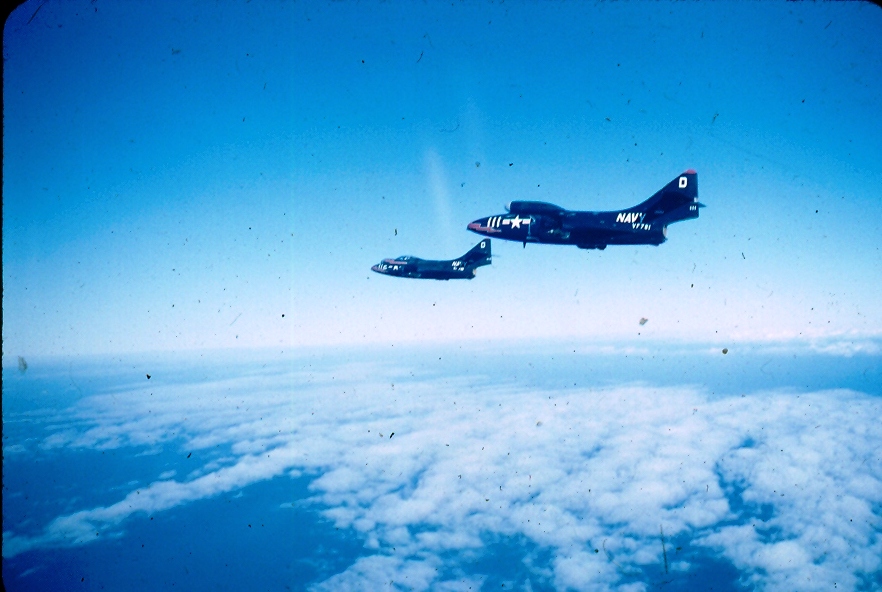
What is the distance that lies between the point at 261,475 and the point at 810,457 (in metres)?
126

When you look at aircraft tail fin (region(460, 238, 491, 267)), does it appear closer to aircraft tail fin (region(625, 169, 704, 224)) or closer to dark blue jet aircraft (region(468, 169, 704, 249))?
dark blue jet aircraft (region(468, 169, 704, 249))

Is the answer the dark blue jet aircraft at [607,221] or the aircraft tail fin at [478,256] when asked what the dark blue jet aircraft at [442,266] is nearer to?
the aircraft tail fin at [478,256]

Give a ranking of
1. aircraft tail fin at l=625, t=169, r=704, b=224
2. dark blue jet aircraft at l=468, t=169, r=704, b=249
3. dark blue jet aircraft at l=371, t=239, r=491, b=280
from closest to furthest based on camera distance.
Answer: aircraft tail fin at l=625, t=169, r=704, b=224 → dark blue jet aircraft at l=468, t=169, r=704, b=249 → dark blue jet aircraft at l=371, t=239, r=491, b=280

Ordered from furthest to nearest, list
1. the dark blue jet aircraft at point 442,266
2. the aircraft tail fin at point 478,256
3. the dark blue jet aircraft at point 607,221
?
the dark blue jet aircraft at point 442,266 → the aircraft tail fin at point 478,256 → the dark blue jet aircraft at point 607,221

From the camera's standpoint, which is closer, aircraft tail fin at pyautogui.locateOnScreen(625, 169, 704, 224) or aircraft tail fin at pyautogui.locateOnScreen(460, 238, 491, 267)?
aircraft tail fin at pyautogui.locateOnScreen(625, 169, 704, 224)

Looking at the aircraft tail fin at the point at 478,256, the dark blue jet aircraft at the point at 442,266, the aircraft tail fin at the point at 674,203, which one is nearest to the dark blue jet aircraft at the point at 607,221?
the aircraft tail fin at the point at 674,203

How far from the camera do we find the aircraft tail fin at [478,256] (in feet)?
46.3

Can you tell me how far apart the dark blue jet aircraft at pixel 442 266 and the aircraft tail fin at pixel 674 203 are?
587cm

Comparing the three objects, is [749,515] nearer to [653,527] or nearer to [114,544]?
[653,527]

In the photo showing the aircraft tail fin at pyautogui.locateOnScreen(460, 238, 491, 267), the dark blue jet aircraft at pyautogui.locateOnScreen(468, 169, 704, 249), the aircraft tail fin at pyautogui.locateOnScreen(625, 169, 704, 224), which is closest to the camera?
the aircraft tail fin at pyautogui.locateOnScreen(625, 169, 704, 224)

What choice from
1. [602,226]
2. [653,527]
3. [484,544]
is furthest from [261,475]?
[602,226]

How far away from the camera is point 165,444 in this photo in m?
95.6

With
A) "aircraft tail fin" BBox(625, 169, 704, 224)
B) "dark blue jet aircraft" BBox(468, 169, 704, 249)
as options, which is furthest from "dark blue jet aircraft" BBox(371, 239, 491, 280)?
"aircraft tail fin" BBox(625, 169, 704, 224)

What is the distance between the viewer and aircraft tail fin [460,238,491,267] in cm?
1412
